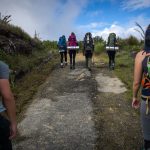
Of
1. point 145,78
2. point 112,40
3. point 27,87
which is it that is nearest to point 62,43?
point 112,40

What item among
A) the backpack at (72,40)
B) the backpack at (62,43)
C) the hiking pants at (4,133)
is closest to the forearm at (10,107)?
the hiking pants at (4,133)

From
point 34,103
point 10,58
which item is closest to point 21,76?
point 10,58

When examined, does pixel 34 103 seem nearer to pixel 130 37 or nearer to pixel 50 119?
pixel 50 119

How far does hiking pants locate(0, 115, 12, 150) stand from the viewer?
4.43 meters

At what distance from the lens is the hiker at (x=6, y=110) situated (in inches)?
171

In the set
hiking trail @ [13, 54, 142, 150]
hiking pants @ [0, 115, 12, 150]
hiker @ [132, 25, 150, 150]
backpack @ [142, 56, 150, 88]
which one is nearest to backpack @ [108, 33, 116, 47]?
hiking trail @ [13, 54, 142, 150]

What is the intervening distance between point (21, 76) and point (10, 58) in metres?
0.88

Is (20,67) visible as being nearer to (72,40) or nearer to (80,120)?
(72,40)

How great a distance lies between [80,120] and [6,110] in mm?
5067

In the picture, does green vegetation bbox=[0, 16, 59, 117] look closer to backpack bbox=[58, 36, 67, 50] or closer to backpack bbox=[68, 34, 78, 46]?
backpack bbox=[58, 36, 67, 50]

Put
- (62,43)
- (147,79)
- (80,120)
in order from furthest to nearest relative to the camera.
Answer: (62,43), (80,120), (147,79)

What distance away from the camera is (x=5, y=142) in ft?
14.9

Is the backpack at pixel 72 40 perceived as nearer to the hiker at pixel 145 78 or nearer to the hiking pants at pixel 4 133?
the hiker at pixel 145 78

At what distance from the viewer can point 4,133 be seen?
446 centimetres
